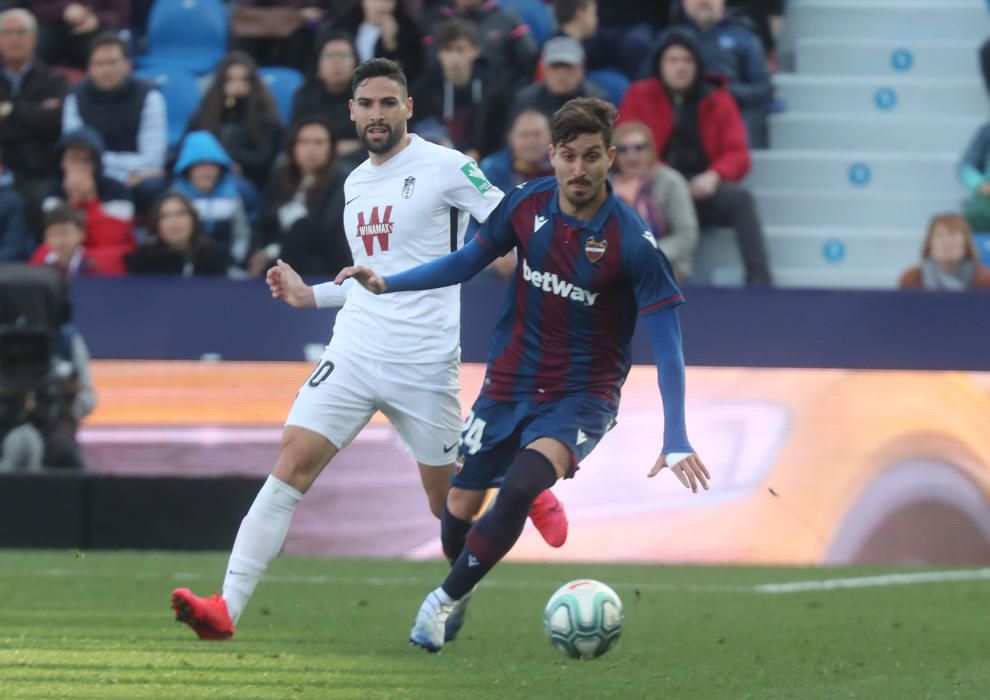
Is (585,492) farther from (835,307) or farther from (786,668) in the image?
(786,668)

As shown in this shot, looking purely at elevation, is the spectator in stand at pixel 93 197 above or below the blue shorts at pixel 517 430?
below

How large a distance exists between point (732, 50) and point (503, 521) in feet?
22.9

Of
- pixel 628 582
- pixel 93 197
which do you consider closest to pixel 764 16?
pixel 93 197

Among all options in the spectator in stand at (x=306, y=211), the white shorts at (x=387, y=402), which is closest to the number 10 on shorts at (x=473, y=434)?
the white shorts at (x=387, y=402)

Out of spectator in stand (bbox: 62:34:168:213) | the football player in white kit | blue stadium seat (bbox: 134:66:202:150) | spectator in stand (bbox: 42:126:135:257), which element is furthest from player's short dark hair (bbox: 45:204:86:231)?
the football player in white kit

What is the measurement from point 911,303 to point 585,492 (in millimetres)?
2025

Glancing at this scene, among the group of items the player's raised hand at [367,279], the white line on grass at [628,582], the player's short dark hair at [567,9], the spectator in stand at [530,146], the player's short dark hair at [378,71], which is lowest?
the white line on grass at [628,582]

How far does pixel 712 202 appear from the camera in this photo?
11.3 m

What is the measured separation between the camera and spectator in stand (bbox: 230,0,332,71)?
13297 mm

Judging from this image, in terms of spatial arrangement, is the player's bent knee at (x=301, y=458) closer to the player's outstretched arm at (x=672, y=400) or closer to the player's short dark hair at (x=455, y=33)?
the player's outstretched arm at (x=672, y=400)

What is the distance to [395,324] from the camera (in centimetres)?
655

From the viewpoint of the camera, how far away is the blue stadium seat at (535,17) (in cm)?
1294

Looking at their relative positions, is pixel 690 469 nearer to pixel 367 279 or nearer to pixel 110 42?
pixel 367 279

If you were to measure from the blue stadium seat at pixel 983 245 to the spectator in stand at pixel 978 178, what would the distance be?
0.14 m
